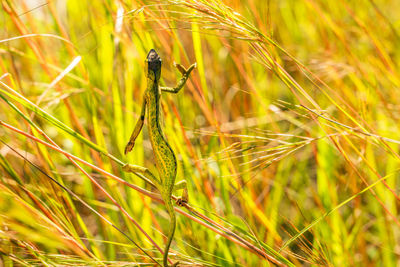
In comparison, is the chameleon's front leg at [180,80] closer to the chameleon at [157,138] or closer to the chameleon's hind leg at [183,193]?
the chameleon at [157,138]

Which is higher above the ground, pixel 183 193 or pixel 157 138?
pixel 157 138

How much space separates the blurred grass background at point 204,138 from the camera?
1.13m

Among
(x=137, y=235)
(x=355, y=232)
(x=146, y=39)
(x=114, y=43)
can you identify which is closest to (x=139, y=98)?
(x=114, y=43)

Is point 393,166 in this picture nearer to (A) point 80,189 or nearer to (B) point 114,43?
(B) point 114,43

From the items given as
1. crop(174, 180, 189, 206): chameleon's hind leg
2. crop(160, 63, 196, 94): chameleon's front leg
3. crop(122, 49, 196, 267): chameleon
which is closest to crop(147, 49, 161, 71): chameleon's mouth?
crop(122, 49, 196, 267): chameleon

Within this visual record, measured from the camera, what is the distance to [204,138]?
1989 millimetres

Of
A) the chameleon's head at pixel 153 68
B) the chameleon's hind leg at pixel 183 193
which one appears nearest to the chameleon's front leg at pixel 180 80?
the chameleon's head at pixel 153 68

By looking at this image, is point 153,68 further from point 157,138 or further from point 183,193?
point 183,193

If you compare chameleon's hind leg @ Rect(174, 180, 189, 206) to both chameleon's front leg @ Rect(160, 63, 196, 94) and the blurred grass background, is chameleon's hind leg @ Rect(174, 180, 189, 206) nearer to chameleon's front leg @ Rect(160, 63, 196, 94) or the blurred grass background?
the blurred grass background

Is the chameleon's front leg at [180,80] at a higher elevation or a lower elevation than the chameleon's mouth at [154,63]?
lower

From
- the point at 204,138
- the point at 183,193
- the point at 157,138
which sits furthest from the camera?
the point at 204,138

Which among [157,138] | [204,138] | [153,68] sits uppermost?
[153,68]

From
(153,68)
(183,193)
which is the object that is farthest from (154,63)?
(183,193)

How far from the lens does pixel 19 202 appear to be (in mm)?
1032
